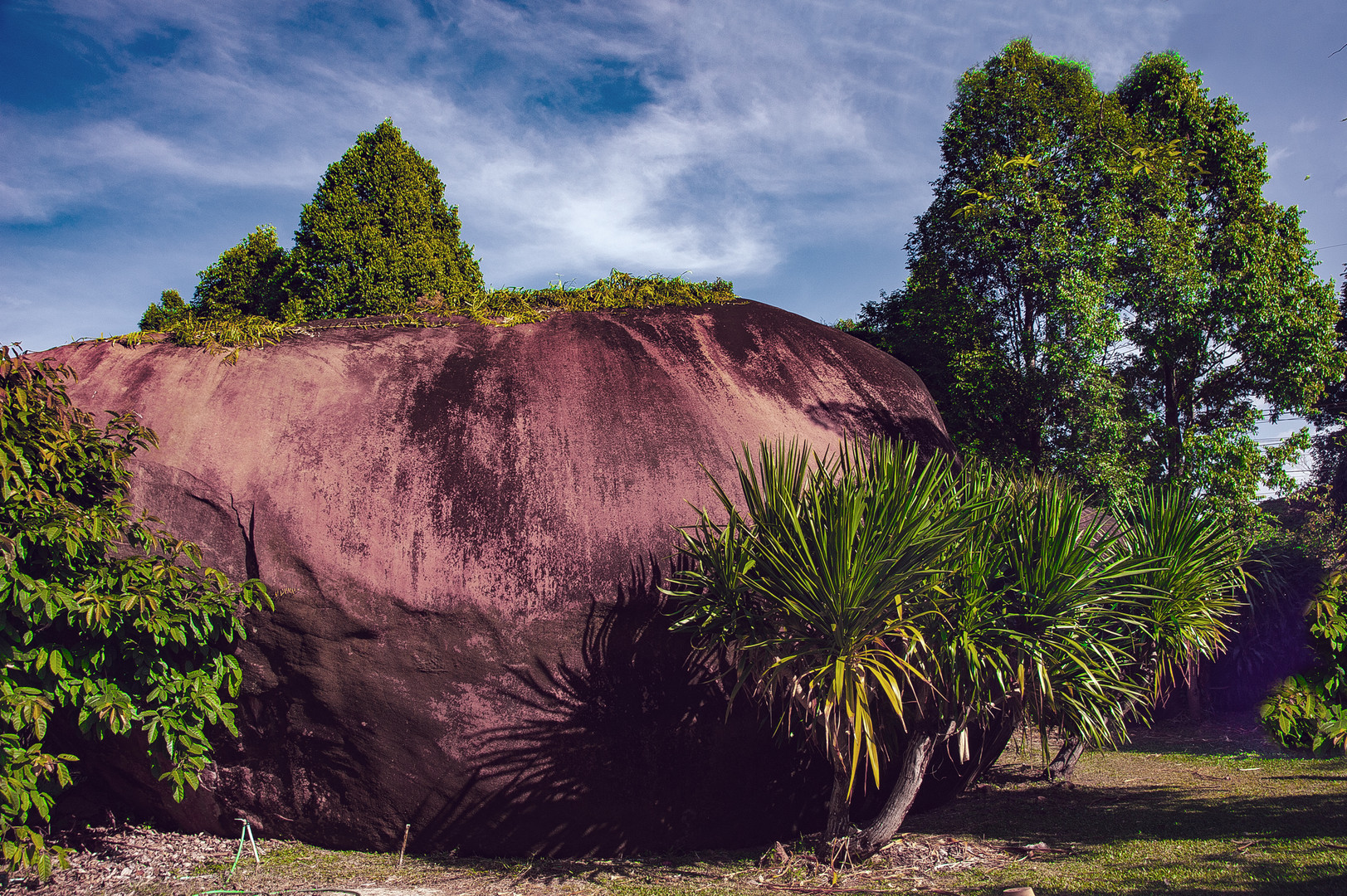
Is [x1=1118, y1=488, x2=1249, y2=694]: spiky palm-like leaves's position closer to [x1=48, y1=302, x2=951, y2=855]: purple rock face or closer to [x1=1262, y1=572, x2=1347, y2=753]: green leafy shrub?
[x1=1262, y1=572, x2=1347, y2=753]: green leafy shrub

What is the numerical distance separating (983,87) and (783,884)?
1307 centimetres

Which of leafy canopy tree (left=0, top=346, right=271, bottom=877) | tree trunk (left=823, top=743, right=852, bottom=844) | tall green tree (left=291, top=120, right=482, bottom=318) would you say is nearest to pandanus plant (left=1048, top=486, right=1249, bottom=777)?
tree trunk (left=823, top=743, right=852, bottom=844)

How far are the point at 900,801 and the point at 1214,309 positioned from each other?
991cm

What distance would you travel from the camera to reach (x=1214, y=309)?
1146cm

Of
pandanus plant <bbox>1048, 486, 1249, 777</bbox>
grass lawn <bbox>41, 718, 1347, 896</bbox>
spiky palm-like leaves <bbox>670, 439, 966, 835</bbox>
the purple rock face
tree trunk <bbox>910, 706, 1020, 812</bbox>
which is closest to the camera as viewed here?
spiky palm-like leaves <bbox>670, 439, 966, 835</bbox>

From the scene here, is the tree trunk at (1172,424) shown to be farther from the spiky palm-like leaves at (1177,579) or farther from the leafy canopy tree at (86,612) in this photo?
the leafy canopy tree at (86,612)

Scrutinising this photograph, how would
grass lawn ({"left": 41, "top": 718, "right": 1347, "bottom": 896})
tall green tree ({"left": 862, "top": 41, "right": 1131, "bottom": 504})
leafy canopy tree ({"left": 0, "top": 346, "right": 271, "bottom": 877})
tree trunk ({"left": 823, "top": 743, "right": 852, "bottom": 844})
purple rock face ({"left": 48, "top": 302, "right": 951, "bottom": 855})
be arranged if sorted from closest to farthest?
leafy canopy tree ({"left": 0, "top": 346, "right": 271, "bottom": 877}) → grass lawn ({"left": 41, "top": 718, "right": 1347, "bottom": 896}) → tree trunk ({"left": 823, "top": 743, "right": 852, "bottom": 844}) → purple rock face ({"left": 48, "top": 302, "right": 951, "bottom": 855}) → tall green tree ({"left": 862, "top": 41, "right": 1131, "bottom": 504})

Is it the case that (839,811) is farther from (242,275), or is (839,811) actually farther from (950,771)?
(242,275)

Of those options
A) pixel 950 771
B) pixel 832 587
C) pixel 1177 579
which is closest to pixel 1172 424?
pixel 1177 579

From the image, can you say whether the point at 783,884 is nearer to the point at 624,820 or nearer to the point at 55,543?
the point at 624,820

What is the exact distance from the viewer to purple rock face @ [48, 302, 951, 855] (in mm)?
5578

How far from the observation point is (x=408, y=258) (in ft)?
38.8

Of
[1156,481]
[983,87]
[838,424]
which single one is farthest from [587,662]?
[983,87]

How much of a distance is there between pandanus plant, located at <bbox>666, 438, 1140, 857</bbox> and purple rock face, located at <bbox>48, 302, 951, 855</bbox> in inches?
23.4
